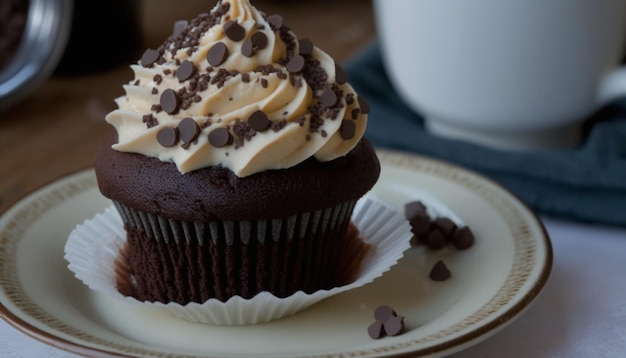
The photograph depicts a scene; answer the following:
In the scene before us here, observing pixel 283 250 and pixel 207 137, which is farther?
pixel 283 250

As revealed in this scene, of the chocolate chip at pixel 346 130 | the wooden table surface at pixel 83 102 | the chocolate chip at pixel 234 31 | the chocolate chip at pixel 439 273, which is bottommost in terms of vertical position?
the wooden table surface at pixel 83 102

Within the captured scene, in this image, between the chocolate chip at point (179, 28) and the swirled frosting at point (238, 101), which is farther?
the chocolate chip at point (179, 28)

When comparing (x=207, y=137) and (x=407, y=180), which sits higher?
(x=207, y=137)

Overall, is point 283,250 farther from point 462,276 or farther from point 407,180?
point 407,180

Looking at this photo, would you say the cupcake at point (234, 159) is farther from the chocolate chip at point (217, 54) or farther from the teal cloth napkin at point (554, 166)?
the teal cloth napkin at point (554, 166)

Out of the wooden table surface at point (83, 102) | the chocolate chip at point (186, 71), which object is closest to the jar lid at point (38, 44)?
the wooden table surface at point (83, 102)

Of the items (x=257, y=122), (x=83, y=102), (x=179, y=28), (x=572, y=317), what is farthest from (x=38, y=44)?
(x=572, y=317)

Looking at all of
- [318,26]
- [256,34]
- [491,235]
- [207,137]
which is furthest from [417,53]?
[318,26]
